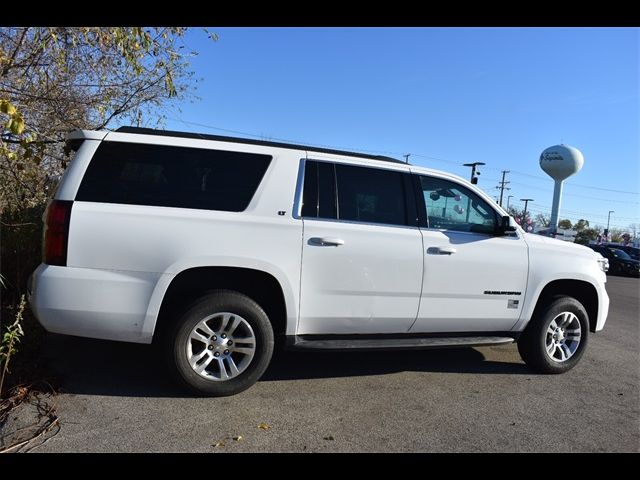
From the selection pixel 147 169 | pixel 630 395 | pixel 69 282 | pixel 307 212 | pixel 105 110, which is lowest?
pixel 630 395

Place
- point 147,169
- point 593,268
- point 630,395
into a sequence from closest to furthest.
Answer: point 147,169 → point 630,395 → point 593,268

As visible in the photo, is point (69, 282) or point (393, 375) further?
point (393, 375)

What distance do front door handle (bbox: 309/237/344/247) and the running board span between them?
81cm

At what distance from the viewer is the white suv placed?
3.65m

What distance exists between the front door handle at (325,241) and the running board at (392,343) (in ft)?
2.65

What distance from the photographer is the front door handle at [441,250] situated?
4.45m

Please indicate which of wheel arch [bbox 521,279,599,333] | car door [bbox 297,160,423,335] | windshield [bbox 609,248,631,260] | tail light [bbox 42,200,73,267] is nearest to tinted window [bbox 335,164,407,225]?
car door [bbox 297,160,423,335]

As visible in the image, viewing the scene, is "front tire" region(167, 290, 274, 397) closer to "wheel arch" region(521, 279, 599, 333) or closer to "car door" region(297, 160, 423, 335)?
"car door" region(297, 160, 423, 335)

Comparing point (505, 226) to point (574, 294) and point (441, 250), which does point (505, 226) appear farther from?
point (574, 294)

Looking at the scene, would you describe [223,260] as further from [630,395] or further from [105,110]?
[105,110]

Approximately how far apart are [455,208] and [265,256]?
6.62ft
